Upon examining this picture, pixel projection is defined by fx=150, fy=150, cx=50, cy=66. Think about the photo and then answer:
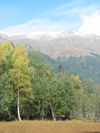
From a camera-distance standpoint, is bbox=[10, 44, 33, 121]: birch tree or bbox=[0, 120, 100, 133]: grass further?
bbox=[10, 44, 33, 121]: birch tree

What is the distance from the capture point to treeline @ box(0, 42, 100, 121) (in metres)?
31.4

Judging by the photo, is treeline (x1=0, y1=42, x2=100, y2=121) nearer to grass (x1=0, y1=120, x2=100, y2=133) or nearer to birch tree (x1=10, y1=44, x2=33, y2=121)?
birch tree (x1=10, y1=44, x2=33, y2=121)

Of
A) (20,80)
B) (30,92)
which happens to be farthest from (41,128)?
(20,80)

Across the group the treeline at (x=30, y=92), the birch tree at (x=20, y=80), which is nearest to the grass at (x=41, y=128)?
the treeline at (x=30, y=92)

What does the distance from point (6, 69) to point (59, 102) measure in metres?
17.9

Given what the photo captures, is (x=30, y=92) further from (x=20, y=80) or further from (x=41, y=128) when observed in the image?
(x=41, y=128)

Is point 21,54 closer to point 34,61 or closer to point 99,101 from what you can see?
point 34,61

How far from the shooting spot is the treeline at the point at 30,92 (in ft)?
103

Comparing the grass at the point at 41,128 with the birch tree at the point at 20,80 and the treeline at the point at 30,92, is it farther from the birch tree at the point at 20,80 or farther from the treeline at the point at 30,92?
the birch tree at the point at 20,80

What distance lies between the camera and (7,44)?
5469cm

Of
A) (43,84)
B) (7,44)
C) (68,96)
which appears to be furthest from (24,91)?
(7,44)

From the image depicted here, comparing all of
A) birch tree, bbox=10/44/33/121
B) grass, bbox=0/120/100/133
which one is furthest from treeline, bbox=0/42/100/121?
grass, bbox=0/120/100/133

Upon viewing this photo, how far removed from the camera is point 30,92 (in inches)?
1288

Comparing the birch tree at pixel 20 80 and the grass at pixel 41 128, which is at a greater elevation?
the birch tree at pixel 20 80
